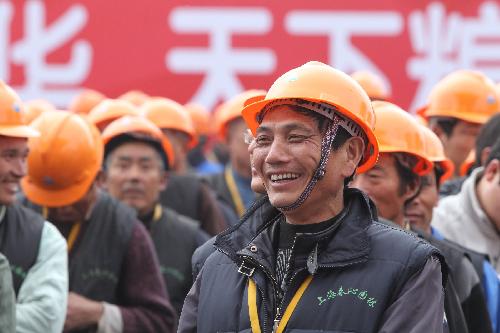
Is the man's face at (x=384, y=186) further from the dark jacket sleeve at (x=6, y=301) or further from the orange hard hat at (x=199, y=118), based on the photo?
the orange hard hat at (x=199, y=118)

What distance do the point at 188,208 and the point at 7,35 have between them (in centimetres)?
824

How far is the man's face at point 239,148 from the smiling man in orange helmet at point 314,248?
6.37m

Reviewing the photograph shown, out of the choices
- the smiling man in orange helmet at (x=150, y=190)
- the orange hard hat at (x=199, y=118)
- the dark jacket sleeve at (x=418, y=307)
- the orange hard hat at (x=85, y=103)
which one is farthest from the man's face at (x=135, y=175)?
the orange hard hat at (x=199, y=118)

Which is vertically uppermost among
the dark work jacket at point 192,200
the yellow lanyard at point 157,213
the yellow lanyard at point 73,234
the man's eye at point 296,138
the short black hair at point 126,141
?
the man's eye at point 296,138

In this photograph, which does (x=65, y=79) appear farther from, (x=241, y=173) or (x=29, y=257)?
(x=29, y=257)

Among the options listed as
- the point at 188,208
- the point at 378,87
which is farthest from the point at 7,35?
the point at 188,208

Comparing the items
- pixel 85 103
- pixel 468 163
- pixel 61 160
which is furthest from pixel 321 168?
pixel 85 103

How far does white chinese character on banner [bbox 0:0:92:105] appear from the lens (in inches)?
677

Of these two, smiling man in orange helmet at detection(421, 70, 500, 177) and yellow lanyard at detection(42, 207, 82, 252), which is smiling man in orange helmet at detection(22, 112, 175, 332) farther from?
smiling man in orange helmet at detection(421, 70, 500, 177)

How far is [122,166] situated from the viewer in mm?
8555

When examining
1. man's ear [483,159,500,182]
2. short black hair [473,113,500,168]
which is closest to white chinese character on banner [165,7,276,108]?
short black hair [473,113,500,168]

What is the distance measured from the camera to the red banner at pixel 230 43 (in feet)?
56.6

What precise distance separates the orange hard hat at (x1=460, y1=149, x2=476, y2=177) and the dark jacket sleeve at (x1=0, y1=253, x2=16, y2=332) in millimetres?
4165

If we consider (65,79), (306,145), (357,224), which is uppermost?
(306,145)
